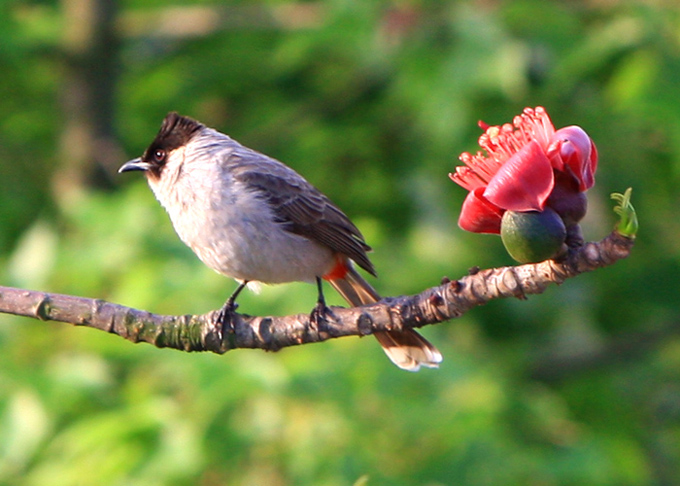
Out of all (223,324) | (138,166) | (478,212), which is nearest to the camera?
(478,212)

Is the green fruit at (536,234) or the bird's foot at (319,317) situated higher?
the green fruit at (536,234)

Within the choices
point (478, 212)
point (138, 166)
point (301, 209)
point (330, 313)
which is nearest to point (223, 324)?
point (330, 313)

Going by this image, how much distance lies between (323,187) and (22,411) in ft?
14.1

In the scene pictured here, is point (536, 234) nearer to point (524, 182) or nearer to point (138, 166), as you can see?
point (524, 182)

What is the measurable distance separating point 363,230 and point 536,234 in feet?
A: 12.7

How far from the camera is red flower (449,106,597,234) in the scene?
7.38ft

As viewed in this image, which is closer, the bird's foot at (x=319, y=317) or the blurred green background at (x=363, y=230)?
the bird's foot at (x=319, y=317)

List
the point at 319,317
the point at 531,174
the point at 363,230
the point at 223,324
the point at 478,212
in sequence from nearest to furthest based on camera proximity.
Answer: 1. the point at 531,174
2. the point at 478,212
3. the point at 319,317
4. the point at 223,324
5. the point at 363,230

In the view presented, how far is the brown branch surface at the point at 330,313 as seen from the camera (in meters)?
2.34

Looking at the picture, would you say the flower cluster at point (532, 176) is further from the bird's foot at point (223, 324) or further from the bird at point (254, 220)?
the bird at point (254, 220)

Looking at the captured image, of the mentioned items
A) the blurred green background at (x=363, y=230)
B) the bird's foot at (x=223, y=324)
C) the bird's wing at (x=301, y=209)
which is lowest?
the blurred green background at (x=363, y=230)

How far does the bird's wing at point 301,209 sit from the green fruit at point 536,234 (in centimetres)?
211

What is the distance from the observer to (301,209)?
4.60 meters

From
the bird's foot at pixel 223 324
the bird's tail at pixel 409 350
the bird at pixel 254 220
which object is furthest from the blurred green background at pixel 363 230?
the bird's foot at pixel 223 324
